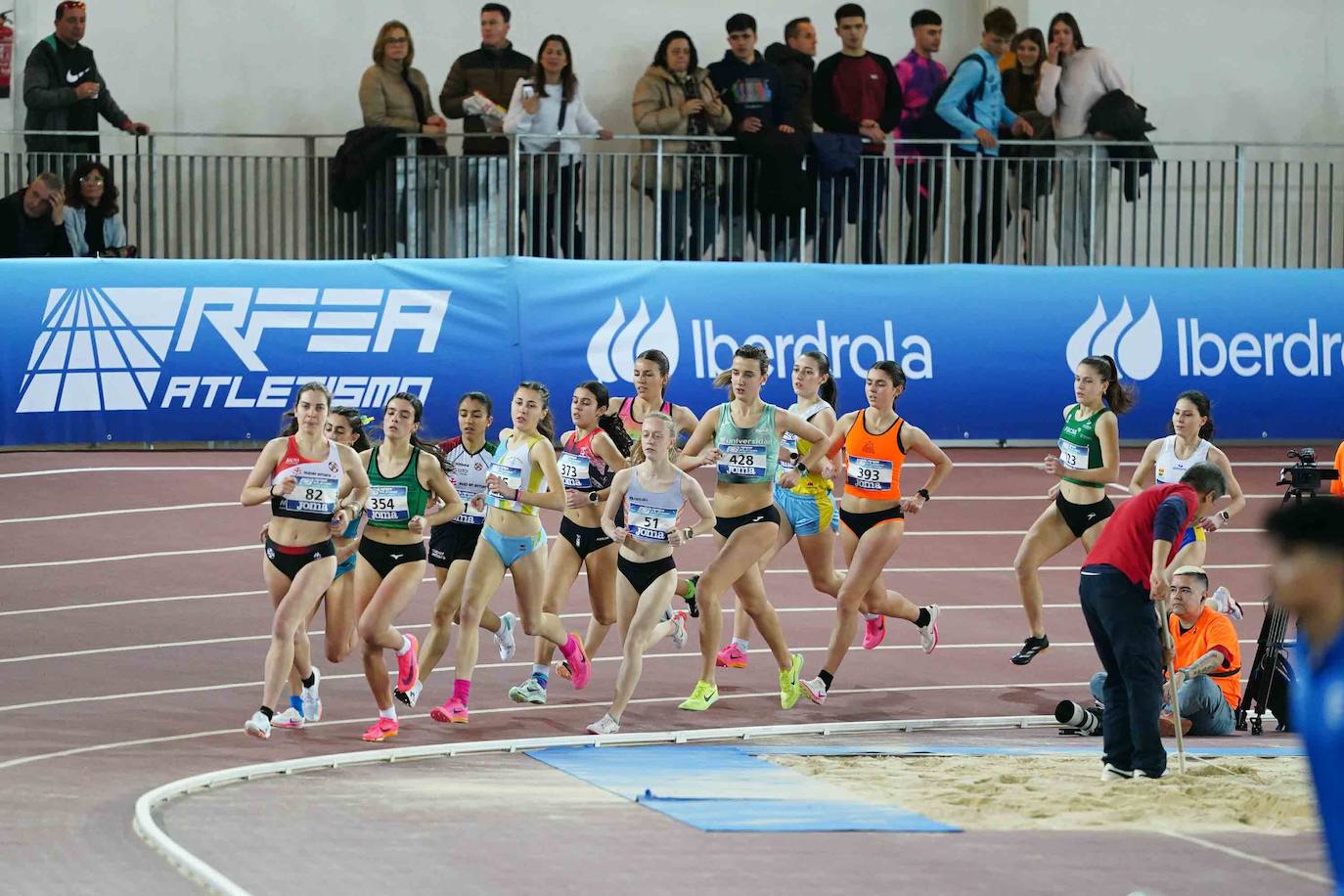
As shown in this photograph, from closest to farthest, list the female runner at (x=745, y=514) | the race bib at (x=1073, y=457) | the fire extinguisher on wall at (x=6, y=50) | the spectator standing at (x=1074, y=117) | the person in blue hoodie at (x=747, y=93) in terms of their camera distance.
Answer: the female runner at (x=745, y=514), the race bib at (x=1073, y=457), the person in blue hoodie at (x=747, y=93), the spectator standing at (x=1074, y=117), the fire extinguisher on wall at (x=6, y=50)

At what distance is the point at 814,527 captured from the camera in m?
12.4

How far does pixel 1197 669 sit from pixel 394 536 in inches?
177

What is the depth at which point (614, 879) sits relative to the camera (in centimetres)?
728

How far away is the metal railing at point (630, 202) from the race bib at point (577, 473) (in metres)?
6.80

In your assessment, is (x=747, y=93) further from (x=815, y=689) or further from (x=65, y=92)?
(x=815, y=689)

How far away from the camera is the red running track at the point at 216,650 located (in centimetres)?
971

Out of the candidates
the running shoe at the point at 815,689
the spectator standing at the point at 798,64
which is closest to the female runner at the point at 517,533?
the running shoe at the point at 815,689

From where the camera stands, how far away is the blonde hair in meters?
10.9

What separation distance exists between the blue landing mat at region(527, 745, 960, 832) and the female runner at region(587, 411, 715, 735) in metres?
0.70

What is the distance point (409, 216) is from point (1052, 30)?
6545 mm

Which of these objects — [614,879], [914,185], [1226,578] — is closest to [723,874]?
[614,879]

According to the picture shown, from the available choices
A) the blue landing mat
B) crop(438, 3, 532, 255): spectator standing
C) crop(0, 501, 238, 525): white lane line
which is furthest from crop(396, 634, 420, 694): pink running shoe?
crop(438, 3, 532, 255): spectator standing

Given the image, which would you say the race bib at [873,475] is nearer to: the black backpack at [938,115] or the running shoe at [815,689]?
the running shoe at [815,689]

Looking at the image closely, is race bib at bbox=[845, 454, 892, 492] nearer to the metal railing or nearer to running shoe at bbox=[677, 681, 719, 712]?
running shoe at bbox=[677, 681, 719, 712]
